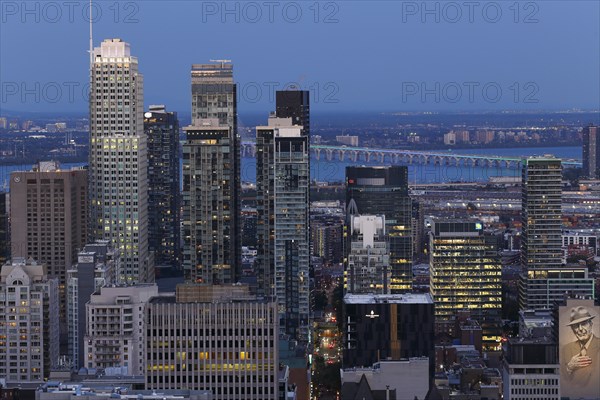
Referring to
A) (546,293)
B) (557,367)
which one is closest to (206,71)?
(546,293)

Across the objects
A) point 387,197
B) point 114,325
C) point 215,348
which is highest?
point 387,197

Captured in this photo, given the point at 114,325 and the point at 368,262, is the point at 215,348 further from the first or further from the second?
the point at 368,262

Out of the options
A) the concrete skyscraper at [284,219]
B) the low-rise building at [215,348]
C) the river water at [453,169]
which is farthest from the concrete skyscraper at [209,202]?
the river water at [453,169]

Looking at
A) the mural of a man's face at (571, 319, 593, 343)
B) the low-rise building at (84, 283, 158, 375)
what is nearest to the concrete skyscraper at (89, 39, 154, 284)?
the low-rise building at (84, 283, 158, 375)

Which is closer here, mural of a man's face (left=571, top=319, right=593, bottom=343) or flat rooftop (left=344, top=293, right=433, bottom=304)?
mural of a man's face (left=571, top=319, right=593, bottom=343)

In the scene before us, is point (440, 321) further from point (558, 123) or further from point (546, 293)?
point (558, 123)

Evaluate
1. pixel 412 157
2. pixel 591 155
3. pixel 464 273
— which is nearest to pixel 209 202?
pixel 464 273

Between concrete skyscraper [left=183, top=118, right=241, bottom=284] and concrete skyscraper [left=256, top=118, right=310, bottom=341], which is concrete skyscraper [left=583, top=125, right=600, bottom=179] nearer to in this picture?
concrete skyscraper [left=256, top=118, right=310, bottom=341]
